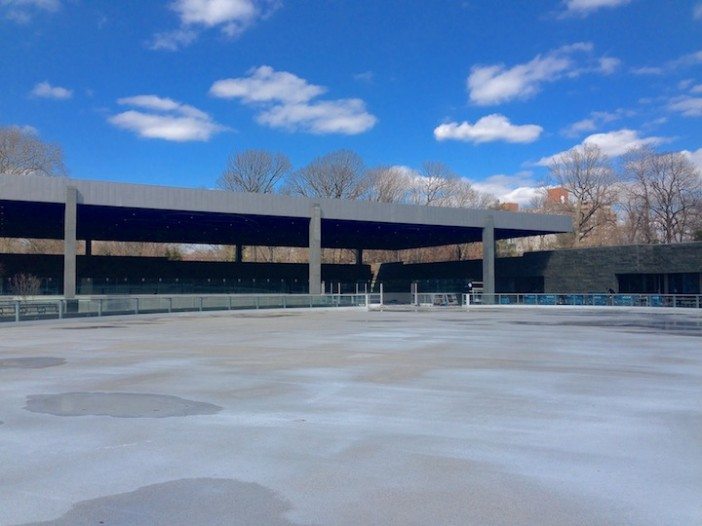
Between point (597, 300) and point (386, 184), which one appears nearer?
point (597, 300)

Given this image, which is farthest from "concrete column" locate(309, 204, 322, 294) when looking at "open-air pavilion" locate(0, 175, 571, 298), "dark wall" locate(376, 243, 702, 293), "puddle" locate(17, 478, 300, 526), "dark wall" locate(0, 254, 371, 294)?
"puddle" locate(17, 478, 300, 526)

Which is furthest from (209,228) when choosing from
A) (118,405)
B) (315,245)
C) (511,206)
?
(511,206)

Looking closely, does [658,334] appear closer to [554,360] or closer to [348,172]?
[554,360]

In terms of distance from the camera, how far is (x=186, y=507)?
532cm

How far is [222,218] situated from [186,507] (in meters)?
46.7

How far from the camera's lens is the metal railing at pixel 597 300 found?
45.2 meters

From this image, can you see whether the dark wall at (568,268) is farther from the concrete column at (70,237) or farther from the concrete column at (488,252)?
the concrete column at (70,237)

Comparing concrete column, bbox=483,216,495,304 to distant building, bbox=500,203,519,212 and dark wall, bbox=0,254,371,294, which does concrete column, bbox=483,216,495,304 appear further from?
distant building, bbox=500,203,519,212

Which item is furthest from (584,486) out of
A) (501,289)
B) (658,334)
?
(501,289)

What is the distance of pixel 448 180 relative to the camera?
88.7m

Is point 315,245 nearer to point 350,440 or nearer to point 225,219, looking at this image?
point 225,219

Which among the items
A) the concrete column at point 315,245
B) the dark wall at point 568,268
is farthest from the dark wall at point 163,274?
the concrete column at point 315,245

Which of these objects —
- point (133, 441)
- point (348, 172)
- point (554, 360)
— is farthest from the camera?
point (348, 172)

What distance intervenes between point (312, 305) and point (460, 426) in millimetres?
36775
